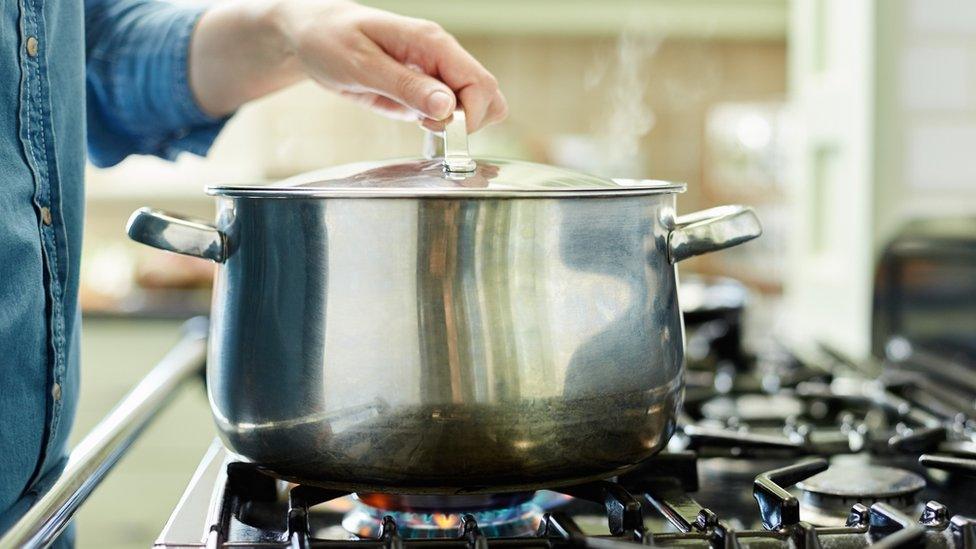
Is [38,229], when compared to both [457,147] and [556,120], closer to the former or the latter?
[457,147]

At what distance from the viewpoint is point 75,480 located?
0.49 meters

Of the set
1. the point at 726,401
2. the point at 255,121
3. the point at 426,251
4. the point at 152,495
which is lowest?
the point at 152,495

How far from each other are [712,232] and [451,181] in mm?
136

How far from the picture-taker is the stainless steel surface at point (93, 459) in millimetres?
427

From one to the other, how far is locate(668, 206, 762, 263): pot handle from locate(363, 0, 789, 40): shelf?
8.22 feet

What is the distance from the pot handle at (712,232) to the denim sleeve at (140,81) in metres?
0.38

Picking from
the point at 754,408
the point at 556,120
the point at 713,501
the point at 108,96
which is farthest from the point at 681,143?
the point at 713,501

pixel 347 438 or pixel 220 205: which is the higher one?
pixel 220 205

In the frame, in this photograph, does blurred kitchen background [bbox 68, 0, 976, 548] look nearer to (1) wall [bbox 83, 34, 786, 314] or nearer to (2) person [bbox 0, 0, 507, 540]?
(1) wall [bbox 83, 34, 786, 314]

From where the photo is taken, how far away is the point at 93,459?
532 millimetres

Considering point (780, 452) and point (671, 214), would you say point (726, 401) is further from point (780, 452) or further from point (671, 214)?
point (671, 214)

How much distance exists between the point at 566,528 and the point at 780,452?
0.74 ft

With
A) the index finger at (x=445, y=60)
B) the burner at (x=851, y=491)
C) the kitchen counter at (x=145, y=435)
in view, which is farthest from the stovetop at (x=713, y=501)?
the kitchen counter at (x=145, y=435)

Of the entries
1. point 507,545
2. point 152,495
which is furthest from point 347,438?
point 152,495
